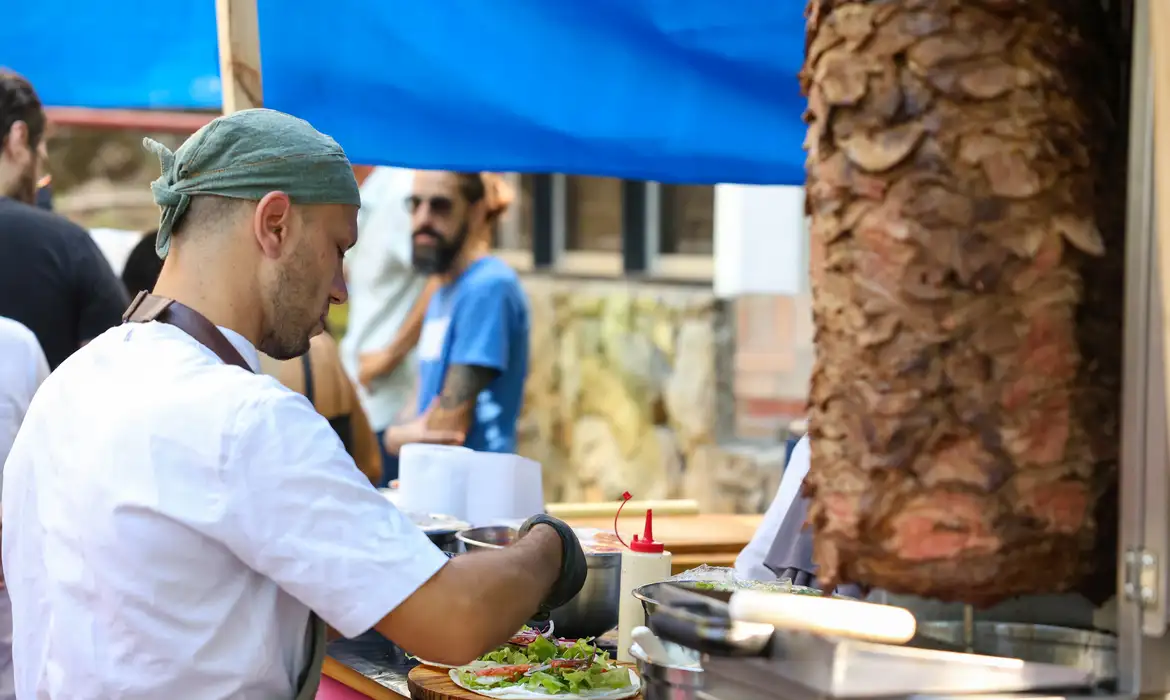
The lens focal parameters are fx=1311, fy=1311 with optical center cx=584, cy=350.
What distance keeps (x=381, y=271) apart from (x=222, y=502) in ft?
20.4

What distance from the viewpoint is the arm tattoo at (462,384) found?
Answer: 4.84m

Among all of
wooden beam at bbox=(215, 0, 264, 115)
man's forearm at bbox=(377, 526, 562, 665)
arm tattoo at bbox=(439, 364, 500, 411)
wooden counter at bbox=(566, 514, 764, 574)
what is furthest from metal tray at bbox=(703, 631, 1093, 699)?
arm tattoo at bbox=(439, 364, 500, 411)

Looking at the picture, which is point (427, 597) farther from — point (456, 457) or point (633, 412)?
point (633, 412)

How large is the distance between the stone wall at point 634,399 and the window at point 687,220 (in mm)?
273

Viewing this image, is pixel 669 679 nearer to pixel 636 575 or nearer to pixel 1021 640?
pixel 1021 640

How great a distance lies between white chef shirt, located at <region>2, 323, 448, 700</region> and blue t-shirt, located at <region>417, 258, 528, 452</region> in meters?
3.09

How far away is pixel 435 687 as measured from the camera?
2.04 meters

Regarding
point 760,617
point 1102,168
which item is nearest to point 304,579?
point 760,617

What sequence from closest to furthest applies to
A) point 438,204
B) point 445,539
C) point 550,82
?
point 445,539 → point 550,82 → point 438,204

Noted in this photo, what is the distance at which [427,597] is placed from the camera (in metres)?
1.66

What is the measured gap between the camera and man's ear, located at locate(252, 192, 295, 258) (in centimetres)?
179

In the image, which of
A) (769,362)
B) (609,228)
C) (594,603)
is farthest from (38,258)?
(609,228)

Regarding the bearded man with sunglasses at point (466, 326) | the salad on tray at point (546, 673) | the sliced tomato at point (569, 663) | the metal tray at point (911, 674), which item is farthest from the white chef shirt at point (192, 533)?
the bearded man with sunglasses at point (466, 326)

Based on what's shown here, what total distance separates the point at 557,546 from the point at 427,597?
0.95ft
